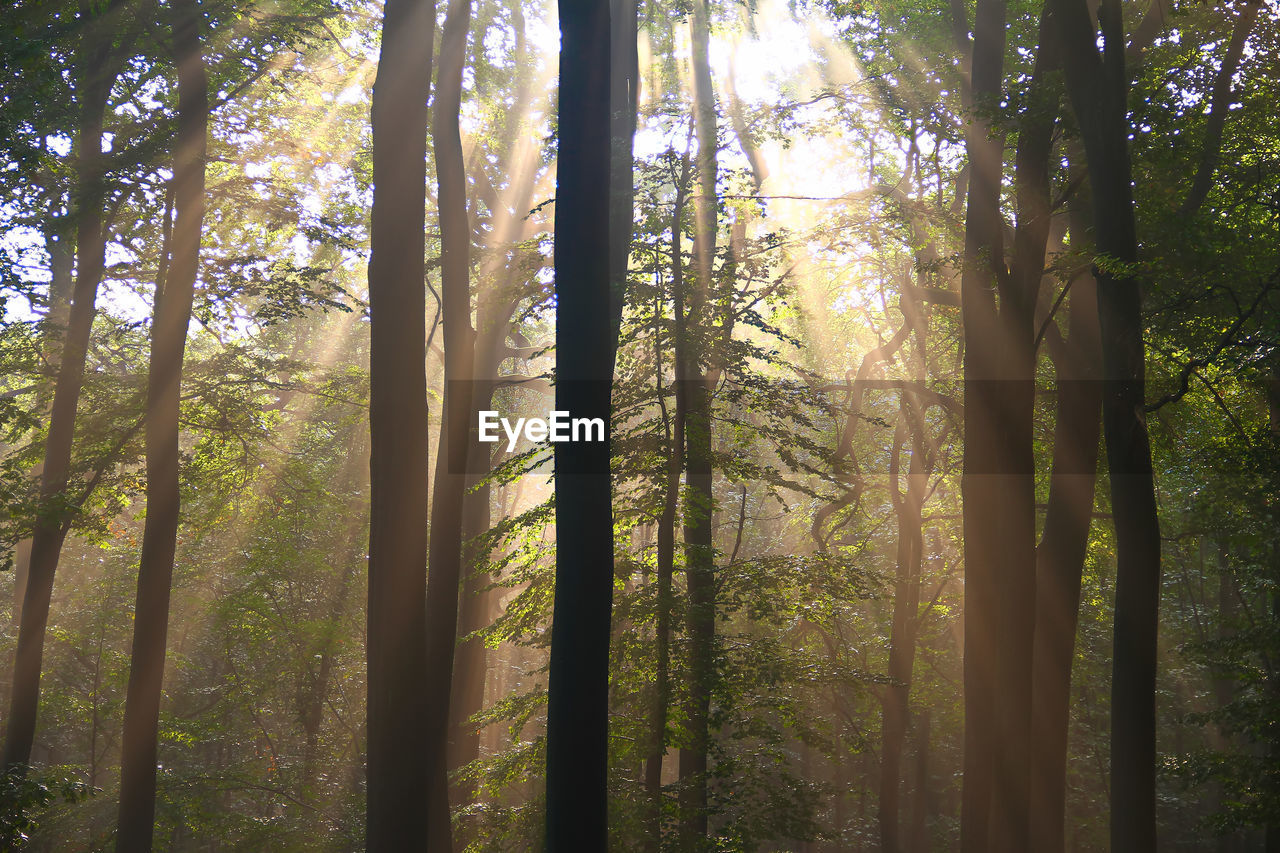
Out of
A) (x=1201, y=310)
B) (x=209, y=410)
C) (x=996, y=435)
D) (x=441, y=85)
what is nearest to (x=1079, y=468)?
(x=996, y=435)

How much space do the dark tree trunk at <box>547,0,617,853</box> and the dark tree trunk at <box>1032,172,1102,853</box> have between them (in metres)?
6.68

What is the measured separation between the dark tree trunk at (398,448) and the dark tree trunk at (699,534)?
8.33 feet

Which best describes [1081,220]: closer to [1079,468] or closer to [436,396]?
[1079,468]

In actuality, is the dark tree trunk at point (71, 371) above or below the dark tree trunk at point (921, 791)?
above

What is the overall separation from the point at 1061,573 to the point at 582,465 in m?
7.29

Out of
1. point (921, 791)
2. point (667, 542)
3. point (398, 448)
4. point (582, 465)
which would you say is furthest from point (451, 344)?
point (921, 791)

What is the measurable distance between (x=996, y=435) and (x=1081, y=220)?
2999mm

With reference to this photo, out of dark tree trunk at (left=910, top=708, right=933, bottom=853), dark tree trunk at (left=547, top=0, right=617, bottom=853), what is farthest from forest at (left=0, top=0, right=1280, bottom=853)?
dark tree trunk at (left=910, top=708, right=933, bottom=853)

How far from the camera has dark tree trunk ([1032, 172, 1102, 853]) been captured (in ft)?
33.3

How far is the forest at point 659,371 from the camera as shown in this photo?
7.99 m

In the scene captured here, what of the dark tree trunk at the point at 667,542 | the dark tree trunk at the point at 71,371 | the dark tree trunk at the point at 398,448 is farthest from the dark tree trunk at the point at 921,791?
the dark tree trunk at the point at 71,371

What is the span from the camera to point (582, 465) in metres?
5.69

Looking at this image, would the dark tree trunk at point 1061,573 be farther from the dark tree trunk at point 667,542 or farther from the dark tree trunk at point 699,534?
the dark tree trunk at point 667,542

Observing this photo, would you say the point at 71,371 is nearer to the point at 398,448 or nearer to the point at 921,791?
the point at 398,448
